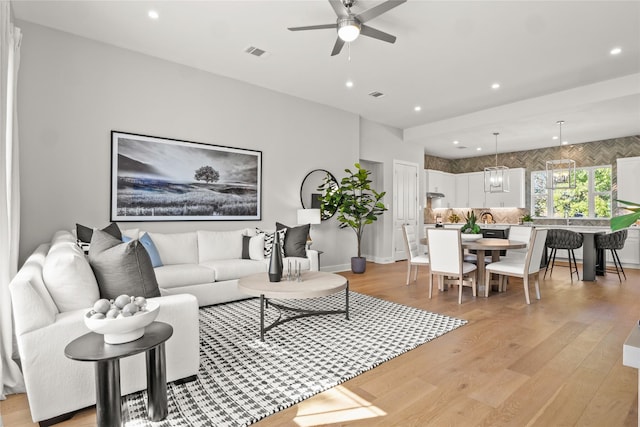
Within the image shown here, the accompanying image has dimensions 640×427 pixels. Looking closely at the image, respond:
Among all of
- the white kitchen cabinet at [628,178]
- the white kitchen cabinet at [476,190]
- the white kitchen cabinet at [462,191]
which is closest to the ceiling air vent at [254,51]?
the white kitchen cabinet at [476,190]

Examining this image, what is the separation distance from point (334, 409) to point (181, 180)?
3571 millimetres

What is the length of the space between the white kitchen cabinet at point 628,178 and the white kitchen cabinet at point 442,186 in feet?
11.9

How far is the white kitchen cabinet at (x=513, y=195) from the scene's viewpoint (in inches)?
344

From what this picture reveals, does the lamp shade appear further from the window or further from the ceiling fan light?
the window

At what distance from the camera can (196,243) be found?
4406 millimetres

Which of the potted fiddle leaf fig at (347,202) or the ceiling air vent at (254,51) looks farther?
the potted fiddle leaf fig at (347,202)

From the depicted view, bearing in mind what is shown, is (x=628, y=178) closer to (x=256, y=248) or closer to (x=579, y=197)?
(x=579, y=197)

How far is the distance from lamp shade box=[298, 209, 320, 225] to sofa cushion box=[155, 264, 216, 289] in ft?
5.98

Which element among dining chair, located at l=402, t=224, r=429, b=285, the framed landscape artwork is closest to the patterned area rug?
dining chair, located at l=402, t=224, r=429, b=285

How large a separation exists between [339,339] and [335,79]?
3657 mm

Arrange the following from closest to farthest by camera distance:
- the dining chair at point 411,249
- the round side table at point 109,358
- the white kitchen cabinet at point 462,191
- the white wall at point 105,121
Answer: the round side table at point 109,358 → the white wall at point 105,121 → the dining chair at point 411,249 → the white kitchen cabinet at point 462,191

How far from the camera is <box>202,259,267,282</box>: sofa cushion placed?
4.02 m

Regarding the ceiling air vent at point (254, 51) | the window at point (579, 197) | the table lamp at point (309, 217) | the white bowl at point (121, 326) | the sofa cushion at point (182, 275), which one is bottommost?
the sofa cushion at point (182, 275)

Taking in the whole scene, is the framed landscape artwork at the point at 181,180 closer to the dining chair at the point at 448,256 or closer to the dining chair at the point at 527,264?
the dining chair at the point at 448,256
